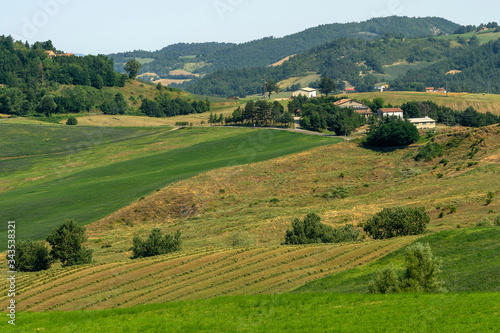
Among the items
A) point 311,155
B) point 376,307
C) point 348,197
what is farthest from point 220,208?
point 376,307

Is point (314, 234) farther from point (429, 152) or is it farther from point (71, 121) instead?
point (71, 121)

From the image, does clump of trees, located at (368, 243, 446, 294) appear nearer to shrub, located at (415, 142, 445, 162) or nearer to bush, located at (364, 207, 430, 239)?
bush, located at (364, 207, 430, 239)

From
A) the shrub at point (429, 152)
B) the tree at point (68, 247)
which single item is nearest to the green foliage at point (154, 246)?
the tree at point (68, 247)

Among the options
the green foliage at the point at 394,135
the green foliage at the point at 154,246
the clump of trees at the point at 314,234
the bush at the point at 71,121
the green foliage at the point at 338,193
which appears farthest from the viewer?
the bush at the point at 71,121

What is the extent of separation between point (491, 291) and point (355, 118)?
144m

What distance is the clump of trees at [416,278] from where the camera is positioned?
33438 mm

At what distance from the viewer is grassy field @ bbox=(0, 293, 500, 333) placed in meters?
26.7

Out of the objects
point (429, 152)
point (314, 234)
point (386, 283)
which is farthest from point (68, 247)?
point (429, 152)

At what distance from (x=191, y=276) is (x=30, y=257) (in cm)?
1948

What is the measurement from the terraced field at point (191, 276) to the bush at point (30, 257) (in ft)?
11.2

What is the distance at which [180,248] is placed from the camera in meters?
55.2

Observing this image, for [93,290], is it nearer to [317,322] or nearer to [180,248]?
[180,248]

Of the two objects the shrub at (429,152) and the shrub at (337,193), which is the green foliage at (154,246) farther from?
the shrub at (429,152)

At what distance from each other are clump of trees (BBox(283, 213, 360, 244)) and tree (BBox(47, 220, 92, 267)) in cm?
2216
